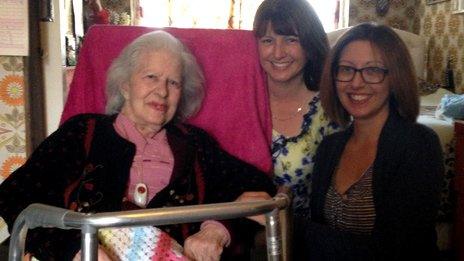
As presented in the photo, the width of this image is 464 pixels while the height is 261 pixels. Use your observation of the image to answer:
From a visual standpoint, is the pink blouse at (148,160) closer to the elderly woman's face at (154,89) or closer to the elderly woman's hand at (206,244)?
the elderly woman's face at (154,89)

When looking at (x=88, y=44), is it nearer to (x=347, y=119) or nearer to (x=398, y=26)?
(x=347, y=119)

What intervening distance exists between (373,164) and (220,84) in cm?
53

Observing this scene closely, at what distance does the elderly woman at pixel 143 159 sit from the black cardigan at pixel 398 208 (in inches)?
9.4

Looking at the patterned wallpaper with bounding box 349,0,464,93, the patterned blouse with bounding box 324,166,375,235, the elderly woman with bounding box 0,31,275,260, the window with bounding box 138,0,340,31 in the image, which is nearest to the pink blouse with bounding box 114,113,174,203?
the elderly woman with bounding box 0,31,275,260

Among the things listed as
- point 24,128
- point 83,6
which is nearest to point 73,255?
point 24,128

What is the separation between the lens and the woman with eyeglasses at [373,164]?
3.90 ft

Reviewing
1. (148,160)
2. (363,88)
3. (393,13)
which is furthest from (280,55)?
(393,13)

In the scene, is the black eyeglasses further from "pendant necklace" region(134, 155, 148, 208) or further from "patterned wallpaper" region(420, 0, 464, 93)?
"patterned wallpaper" region(420, 0, 464, 93)

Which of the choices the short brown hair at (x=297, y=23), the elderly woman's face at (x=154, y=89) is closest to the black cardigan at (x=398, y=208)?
the short brown hair at (x=297, y=23)

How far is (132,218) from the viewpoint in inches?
26.0

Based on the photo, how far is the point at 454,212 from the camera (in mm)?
2352

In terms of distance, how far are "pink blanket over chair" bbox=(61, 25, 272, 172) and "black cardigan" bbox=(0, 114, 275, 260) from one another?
0.11 m

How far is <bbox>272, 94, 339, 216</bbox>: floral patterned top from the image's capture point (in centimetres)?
155

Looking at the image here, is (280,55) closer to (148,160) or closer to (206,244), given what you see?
(148,160)
